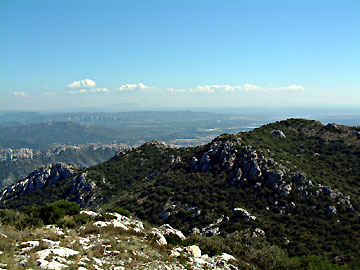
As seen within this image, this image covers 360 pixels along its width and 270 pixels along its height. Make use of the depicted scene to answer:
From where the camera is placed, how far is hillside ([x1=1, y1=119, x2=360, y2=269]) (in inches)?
1470

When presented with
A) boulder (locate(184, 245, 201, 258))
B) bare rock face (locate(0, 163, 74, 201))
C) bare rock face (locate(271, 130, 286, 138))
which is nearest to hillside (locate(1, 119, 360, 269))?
bare rock face (locate(271, 130, 286, 138))

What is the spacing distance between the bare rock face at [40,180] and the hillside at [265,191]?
10.4 m

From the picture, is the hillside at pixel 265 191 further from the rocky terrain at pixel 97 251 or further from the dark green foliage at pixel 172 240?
the rocky terrain at pixel 97 251

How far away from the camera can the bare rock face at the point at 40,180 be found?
89312 mm

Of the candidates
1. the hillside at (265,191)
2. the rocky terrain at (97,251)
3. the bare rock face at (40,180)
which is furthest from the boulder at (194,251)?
the bare rock face at (40,180)

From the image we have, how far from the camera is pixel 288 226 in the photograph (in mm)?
39281

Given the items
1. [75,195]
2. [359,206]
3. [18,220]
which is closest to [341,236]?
[359,206]

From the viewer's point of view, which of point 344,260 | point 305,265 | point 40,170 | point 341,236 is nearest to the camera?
point 305,265

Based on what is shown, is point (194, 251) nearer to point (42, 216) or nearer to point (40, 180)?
point (42, 216)

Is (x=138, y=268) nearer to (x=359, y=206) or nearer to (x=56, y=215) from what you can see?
(x=56, y=215)

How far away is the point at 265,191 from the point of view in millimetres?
47438

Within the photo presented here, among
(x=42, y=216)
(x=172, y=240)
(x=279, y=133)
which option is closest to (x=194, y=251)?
(x=172, y=240)

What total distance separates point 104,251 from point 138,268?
274 centimetres

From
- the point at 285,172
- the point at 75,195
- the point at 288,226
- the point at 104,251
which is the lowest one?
the point at 75,195
